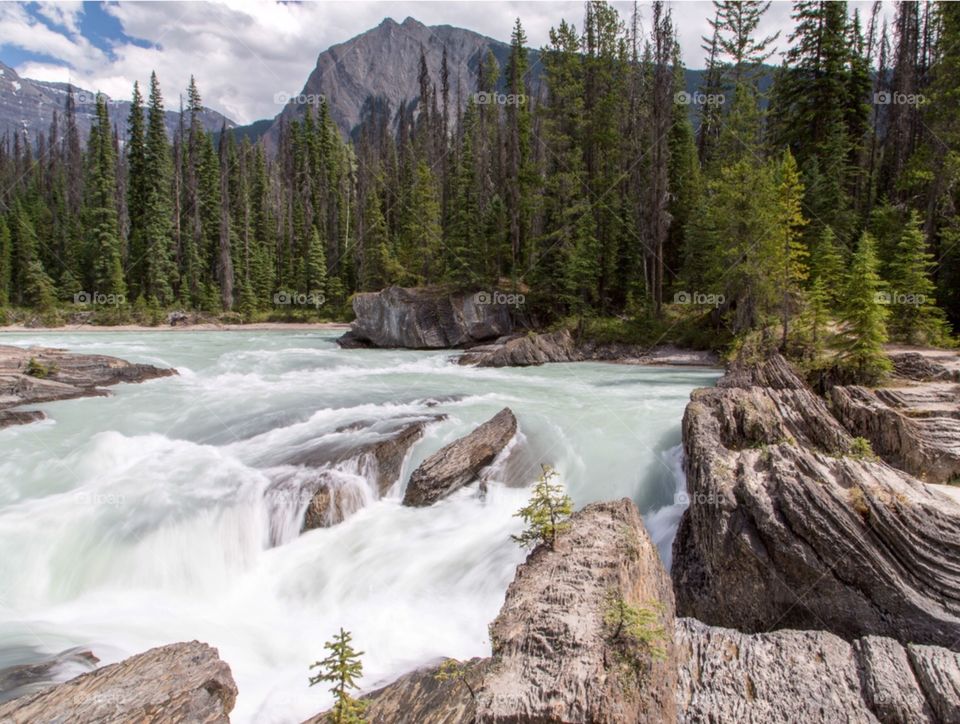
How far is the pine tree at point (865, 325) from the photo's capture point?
12.7 meters

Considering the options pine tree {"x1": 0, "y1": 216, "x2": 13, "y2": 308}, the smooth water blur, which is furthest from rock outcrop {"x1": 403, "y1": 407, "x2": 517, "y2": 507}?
pine tree {"x1": 0, "y1": 216, "x2": 13, "y2": 308}

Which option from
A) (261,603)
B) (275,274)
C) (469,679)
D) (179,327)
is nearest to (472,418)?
(261,603)

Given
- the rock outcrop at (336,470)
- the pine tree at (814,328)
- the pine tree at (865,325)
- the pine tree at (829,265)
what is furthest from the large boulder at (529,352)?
the pine tree at (865,325)

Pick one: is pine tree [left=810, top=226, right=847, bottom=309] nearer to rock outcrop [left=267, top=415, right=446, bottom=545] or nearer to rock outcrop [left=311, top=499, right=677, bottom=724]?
rock outcrop [left=267, top=415, right=446, bottom=545]

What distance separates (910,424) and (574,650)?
27.4 ft

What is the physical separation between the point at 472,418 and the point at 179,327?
37.8 m

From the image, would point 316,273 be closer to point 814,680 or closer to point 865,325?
point 865,325

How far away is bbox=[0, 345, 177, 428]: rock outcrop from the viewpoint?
14508 millimetres

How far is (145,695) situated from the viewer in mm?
4750

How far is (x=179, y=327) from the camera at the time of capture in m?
43.8

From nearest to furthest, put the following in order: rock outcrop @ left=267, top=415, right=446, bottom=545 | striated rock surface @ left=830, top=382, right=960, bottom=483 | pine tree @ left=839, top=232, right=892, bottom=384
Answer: striated rock surface @ left=830, top=382, right=960, bottom=483, rock outcrop @ left=267, top=415, right=446, bottom=545, pine tree @ left=839, top=232, right=892, bottom=384

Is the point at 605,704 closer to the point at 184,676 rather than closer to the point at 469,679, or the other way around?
the point at 469,679

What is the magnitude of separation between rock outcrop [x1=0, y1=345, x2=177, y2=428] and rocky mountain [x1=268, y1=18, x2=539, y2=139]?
171 metres

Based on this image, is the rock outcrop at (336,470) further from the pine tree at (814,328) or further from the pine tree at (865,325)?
the pine tree at (814,328)
